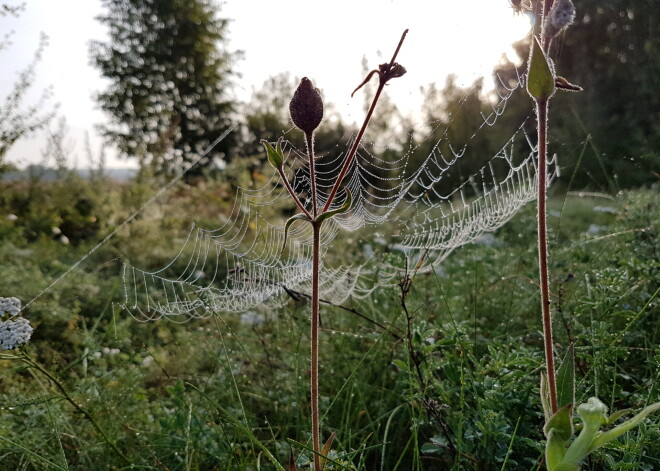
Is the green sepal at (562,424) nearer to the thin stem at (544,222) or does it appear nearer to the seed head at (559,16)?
the thin stem at (544,222)

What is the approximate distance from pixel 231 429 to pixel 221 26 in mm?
21790

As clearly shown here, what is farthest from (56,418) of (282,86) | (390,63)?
(282,86)

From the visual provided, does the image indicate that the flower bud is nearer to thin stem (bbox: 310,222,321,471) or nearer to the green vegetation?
thin stem (bbox: 310,222,321,471)

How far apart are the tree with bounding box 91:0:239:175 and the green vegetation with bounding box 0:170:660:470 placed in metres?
17.5

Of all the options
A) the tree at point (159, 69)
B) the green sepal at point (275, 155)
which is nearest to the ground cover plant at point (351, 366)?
the green sepal at point (275, 155)

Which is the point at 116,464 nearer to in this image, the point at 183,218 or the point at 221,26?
the point at 183,218

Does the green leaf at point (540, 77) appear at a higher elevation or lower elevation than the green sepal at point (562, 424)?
higher

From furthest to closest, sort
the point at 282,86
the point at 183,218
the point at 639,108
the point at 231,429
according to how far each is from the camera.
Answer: the point at 639,108
the point at 282,86
the point at 183,218
the point at 231,429

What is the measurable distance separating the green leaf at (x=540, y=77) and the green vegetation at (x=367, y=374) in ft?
1.77

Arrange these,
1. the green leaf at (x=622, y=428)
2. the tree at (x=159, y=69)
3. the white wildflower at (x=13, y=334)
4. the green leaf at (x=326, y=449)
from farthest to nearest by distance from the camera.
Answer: the tree at (x=159, y=69) < the white wildflower at (x=13, y=334) < the green leaf at (x=326, y=449) < the green leaf at (x=622, y=428)

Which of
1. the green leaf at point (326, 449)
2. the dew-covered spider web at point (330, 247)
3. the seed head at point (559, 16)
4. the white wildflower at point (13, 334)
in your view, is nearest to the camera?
the seed head at point (559, 16)

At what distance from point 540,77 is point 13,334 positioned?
93 cm

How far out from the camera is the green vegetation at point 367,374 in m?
1.17

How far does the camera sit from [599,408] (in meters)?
0.60
